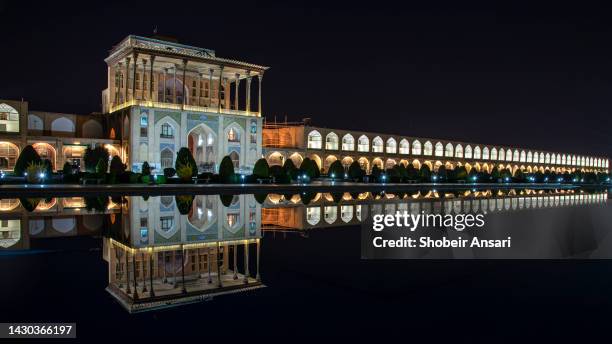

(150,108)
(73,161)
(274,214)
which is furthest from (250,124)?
(274,214)

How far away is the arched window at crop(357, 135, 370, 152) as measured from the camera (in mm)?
58719

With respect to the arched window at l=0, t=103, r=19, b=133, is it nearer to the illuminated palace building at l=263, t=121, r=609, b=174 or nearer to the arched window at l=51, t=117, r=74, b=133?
the arched window at l=51, t=117, r=74, b=133

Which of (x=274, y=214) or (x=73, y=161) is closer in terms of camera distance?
(x=274, y=214)

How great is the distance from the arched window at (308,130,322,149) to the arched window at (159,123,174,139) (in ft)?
62.3

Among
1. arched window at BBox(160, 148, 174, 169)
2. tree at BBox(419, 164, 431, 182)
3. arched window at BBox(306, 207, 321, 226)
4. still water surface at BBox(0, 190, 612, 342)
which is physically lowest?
still water surface at BBox(0, 190, 612, 342)

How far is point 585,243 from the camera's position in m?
9.01

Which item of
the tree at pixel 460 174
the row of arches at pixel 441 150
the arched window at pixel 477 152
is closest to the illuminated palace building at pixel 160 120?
the row of arches at pixel 441 150

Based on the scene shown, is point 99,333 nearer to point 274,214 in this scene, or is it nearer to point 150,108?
point 274,214

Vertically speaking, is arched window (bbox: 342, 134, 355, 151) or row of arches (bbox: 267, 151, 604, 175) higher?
arched window (bbox: 342, 134, 355, 151)

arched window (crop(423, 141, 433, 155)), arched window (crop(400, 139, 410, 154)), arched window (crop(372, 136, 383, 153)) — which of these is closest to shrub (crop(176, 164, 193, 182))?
arched window (crop(372, 136, 383, 153))

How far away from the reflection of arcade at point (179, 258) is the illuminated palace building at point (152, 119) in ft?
80.5

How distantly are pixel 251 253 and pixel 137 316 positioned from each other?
140 inches

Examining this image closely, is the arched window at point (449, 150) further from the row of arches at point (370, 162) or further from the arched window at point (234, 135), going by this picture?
the arched window at point (234, 135)

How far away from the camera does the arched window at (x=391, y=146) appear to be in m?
62.5
